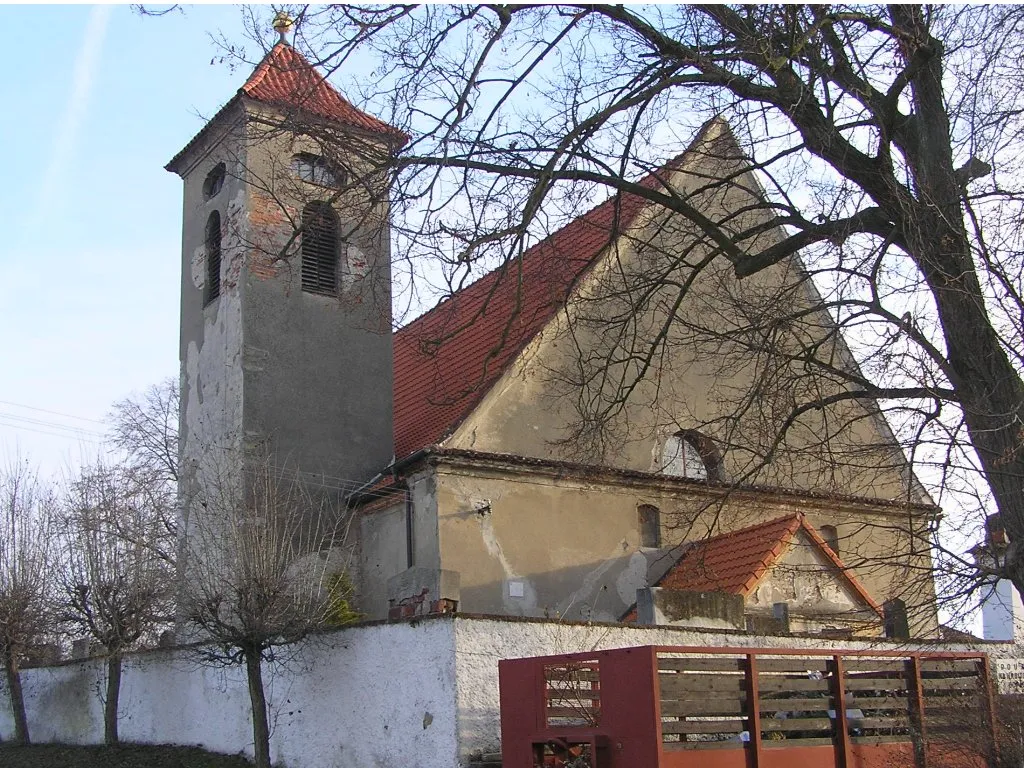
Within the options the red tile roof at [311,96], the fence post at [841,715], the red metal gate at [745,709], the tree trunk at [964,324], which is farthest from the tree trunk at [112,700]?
the tree trunk at [964,324]

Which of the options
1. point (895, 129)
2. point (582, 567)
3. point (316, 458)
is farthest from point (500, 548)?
point (895, 129)

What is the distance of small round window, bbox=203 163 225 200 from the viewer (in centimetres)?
2012

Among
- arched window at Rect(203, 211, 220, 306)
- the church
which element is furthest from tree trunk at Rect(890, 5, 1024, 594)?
arched window at Rect(203, 211, 220, 306)

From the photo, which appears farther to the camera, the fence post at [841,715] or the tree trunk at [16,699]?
the tree trunk at [16,699]

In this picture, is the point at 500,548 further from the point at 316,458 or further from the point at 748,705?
the point at 748,705

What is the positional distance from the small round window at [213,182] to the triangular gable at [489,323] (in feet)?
13.9

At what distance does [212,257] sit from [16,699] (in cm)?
954

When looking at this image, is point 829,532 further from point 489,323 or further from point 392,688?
point 392,688

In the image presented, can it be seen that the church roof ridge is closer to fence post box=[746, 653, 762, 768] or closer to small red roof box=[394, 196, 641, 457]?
small red roof box=[394, 196, 641, 457]

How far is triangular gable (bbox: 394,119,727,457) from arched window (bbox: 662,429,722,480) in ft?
10.8

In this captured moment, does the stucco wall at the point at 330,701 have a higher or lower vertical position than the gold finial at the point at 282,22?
lower

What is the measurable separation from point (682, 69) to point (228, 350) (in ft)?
32.9

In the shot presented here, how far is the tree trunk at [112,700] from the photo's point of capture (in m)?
19.0

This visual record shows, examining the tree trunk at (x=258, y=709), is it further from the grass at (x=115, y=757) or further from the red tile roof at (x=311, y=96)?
the red tile roof at (x=311, y=96)
